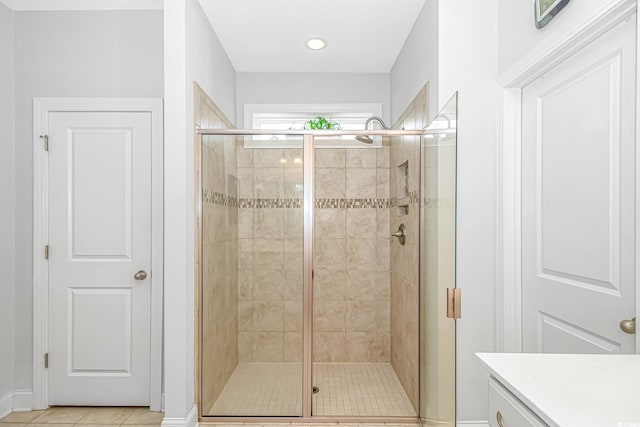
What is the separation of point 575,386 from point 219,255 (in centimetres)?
213

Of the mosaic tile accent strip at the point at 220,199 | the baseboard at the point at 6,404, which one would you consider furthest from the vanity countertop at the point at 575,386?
the baseboard at the point at 6,404

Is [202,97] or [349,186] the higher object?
[202,97]

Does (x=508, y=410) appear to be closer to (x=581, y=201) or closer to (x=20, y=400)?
(x=581, y=201)

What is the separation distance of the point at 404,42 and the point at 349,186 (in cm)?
Result: 131

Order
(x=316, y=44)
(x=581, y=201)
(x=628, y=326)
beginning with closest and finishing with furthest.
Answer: (x=628, y=326) < (x=581, y=201) < (x=316, y=44)

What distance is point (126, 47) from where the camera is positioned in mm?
2828

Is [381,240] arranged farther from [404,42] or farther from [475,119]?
[404,42]

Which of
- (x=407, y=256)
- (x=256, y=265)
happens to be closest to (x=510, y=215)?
(x=407, y=256)

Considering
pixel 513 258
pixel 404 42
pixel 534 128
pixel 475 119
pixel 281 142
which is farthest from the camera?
pixel 404 42

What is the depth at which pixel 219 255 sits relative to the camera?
266 centimetres

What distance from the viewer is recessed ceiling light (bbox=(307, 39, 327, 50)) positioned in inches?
128

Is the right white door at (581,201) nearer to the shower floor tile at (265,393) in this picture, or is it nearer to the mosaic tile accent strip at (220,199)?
the shower floor tile at (265,393)

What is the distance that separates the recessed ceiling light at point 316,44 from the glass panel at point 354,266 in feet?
3.31

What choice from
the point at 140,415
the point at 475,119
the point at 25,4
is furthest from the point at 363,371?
the point at 25,4
